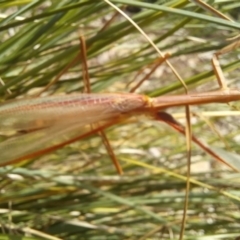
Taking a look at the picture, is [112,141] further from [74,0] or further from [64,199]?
[74,0]

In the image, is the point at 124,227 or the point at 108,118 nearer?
the point at 108,118

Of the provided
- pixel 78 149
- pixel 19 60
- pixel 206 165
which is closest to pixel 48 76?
pixel 19 60

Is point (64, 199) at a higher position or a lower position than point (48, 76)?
lower

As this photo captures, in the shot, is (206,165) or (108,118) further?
(206,165)

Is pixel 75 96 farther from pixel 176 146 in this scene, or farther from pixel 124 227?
pixel 176 146

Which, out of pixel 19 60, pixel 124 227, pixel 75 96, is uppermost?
pixel 19 60

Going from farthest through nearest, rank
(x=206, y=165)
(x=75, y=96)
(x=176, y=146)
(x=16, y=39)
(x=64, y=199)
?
(x=206, y=165)
(x=176, y=146)
(x=64, y=199)
(x=16, y=39)
(x=75, y=96)

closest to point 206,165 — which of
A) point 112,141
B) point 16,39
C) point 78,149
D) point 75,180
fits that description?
point 112,141

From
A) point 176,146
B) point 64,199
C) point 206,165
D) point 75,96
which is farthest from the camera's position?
point 206,165

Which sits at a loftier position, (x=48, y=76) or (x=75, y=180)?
(x=48, y=76)
